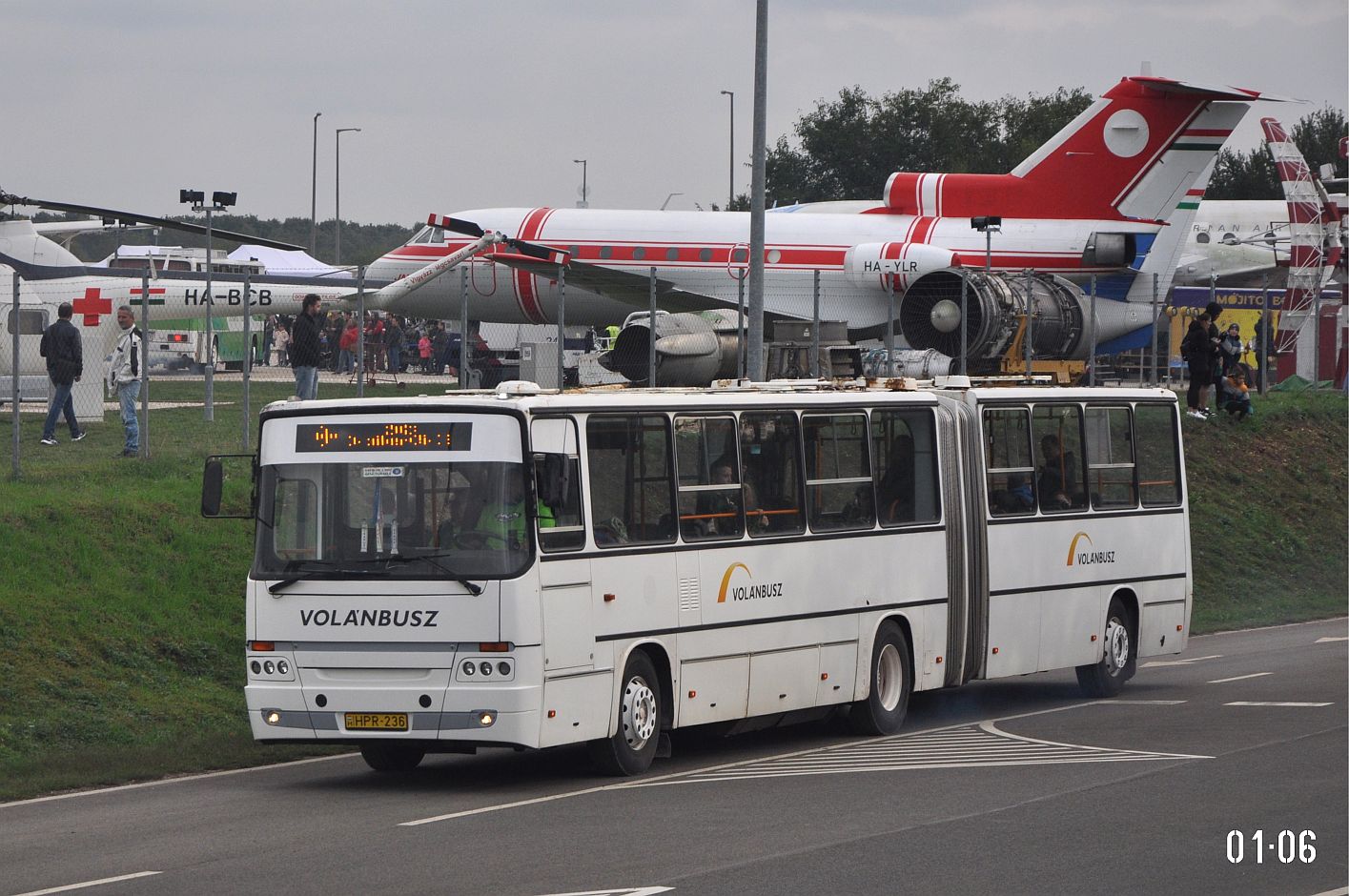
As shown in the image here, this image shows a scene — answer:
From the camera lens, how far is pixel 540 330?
49438 mm

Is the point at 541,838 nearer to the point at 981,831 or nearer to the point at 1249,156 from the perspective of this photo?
the point at 981,831

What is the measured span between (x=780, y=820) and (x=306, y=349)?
605 inches

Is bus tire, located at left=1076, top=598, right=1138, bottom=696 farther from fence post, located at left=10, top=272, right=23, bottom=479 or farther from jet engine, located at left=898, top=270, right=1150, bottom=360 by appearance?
jet engine, located at left=898, top=270, right=1150, bottom=360

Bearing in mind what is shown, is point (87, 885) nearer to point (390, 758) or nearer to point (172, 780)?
point (172, 780)

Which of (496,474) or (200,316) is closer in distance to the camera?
(496,474)

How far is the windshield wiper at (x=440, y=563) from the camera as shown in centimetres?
1337

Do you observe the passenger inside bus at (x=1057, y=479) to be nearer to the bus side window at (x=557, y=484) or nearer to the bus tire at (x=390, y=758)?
the bus side window at (x=557, y=484)

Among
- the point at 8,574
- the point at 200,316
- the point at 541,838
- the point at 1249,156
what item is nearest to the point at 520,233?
the point at 200,316

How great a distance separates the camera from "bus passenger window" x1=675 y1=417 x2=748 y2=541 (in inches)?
596

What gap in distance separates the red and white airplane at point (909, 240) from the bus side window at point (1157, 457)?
16594 mm

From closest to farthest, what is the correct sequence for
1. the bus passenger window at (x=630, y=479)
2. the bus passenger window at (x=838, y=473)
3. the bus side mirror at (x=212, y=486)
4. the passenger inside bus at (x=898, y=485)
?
the bus side mirror at (x=212, y=486), the bus passenger window at (x=630, y=479), the bus passenger window at (x=838, y=473), the passenger inside bus at (x=898, y=485)

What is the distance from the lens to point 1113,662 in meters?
20.0

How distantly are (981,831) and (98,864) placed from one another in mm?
4658
